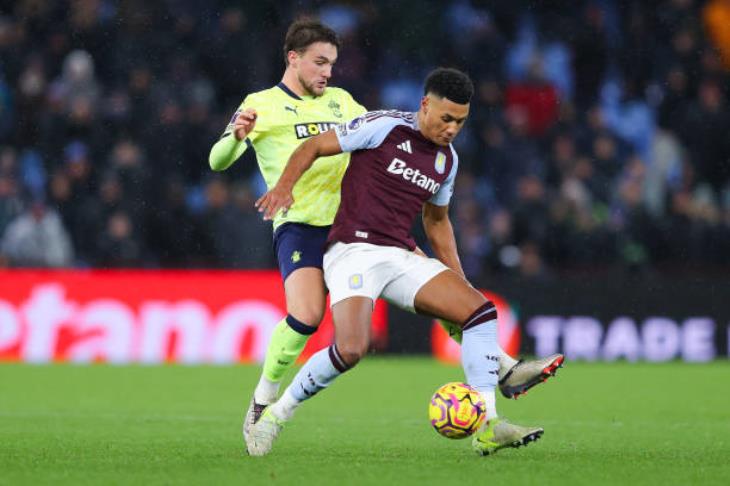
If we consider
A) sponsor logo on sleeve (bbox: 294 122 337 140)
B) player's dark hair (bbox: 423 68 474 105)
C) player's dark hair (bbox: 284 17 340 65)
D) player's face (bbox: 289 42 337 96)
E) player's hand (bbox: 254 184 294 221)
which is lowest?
player's hand (bbox: 254 184 294 221)

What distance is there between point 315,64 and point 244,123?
2.30ft

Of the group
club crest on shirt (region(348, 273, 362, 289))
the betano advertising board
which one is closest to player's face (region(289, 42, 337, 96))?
club crest on shirt (region(348, 273, 362, 289))

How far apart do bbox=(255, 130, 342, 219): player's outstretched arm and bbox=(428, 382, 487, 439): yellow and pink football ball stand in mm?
1204

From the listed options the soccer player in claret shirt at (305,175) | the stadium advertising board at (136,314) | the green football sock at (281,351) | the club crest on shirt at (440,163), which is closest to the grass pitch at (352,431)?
the green football sock at (281,351)

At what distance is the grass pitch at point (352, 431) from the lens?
6.44 m

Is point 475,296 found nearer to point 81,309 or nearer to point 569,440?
point 569,440

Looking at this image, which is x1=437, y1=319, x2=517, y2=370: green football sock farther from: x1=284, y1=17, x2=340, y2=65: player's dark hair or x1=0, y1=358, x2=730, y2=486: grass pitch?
x1=284, y1=17, x2=340, y2=65: player's dark hair

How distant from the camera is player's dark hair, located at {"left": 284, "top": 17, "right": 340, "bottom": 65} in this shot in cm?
782

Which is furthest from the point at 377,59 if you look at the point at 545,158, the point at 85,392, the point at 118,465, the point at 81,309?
the point at 118,465

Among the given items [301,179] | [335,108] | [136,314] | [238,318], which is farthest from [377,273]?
[136,314]

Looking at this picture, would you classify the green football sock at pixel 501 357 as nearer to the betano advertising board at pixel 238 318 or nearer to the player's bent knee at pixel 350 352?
the player's bent knee at pixel 350 352

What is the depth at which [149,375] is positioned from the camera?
1391cm

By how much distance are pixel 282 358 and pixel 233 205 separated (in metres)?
8.65

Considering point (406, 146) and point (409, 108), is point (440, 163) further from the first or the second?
point (409, 108)
